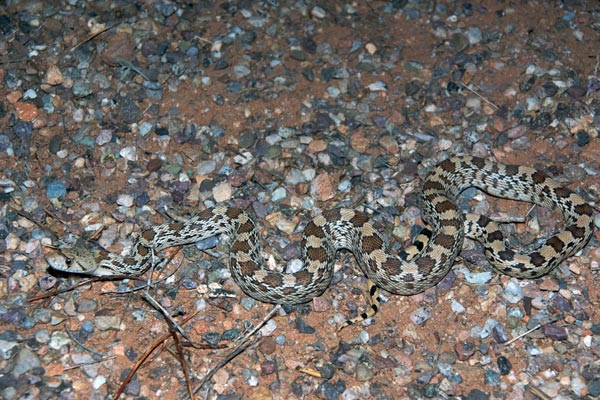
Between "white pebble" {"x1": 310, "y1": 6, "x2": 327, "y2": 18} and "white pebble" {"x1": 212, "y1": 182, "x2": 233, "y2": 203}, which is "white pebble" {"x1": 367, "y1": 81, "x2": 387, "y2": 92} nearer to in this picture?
"white pebble" {"x1": 310, "y1": 6, "x2": 327, "y2": 18}

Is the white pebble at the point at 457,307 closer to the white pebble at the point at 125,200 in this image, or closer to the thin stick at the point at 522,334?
the thin stick at the point at 522,334

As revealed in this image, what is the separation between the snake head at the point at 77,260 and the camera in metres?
7.56

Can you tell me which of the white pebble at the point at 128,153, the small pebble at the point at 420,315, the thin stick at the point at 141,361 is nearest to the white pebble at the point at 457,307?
the small pebble at the point at 420,315

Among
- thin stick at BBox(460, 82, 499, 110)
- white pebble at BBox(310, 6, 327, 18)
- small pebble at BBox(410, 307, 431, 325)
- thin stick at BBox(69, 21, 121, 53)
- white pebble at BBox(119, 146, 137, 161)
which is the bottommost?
small pebble at BBox(410, 307, 431, 325)

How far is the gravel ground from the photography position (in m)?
7.00

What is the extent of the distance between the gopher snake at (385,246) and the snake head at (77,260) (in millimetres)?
12

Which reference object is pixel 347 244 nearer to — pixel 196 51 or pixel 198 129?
pixel 198 129

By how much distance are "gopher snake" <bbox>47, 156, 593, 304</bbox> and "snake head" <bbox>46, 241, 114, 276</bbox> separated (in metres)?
0.01

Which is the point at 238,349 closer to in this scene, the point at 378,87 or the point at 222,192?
the point at 222,192

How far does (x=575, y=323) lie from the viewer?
732cm

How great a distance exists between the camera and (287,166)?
29.8ft

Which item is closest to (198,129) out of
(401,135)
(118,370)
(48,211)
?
(48,211)

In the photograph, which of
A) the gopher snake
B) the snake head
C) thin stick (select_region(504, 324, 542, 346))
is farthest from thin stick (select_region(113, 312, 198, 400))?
thin stick (select_region(504, 324, 542, 346))

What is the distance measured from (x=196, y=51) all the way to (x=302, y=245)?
403 centimetres
